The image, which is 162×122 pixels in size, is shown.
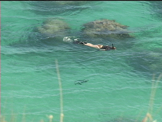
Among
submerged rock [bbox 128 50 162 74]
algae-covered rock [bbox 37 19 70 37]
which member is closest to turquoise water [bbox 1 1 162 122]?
submerged rock [bbox 128 50 162 74]

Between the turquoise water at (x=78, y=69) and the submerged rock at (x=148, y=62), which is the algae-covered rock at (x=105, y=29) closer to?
the turquoise water at (x=78, y=69)

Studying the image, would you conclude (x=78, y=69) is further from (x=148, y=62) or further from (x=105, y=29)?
(x=105, y=29)

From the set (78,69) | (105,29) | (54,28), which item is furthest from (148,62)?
(54,28)

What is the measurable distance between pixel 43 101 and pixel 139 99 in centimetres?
411

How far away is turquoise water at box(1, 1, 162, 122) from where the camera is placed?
48.2 feet

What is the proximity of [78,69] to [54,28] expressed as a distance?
4385 millimetres

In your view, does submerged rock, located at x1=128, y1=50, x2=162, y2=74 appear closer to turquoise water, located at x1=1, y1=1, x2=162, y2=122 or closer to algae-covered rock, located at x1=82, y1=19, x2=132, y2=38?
turquoise water, located at x1=1, y1=1, x2=162, y2=122

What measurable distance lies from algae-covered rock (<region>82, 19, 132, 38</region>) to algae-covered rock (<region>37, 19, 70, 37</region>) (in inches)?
44.6

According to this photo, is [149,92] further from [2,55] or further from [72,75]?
[2,55]

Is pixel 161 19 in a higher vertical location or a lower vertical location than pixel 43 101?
higher

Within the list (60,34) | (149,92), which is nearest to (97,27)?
(60,34)

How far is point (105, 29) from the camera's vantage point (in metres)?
20.8

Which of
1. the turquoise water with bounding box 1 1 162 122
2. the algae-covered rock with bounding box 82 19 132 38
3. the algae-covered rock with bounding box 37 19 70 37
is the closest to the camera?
the turquoise water with bounding box 1 1 162 122

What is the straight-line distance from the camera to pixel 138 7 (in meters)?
24.3
